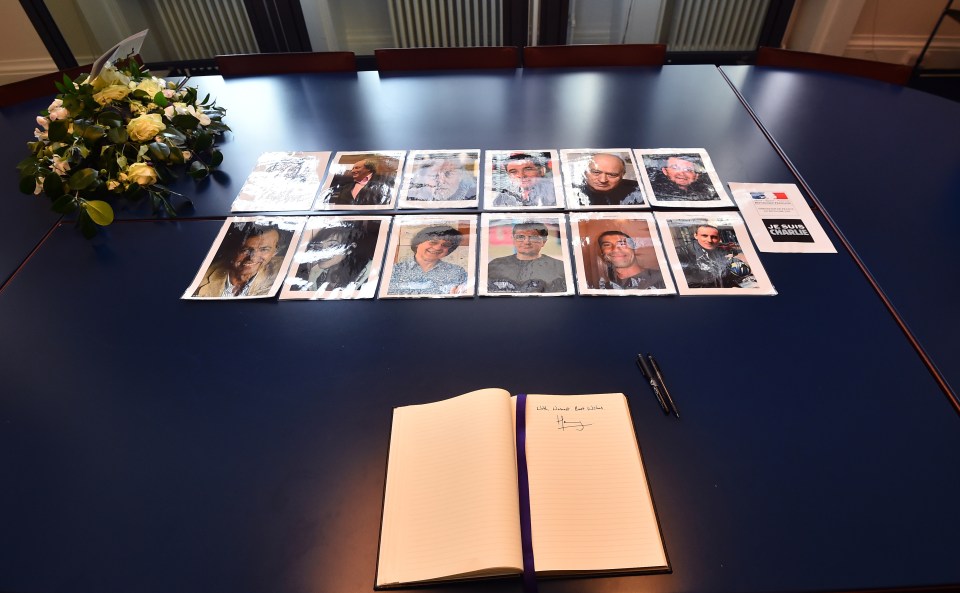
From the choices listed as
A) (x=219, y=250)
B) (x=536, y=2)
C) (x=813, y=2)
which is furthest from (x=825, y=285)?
(x=813, y=2)

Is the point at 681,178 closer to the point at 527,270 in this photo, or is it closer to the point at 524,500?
the point at 527,270

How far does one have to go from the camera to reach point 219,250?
1.27m

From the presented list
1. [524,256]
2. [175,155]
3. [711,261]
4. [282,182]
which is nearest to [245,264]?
[282,182]

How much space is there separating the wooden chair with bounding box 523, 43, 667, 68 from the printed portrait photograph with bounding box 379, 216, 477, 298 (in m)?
1.10

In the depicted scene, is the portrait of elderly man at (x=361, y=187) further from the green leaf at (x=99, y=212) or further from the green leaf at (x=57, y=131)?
the green leaf at (x=57, y=131)

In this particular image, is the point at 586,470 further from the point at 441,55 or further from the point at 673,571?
the point at 441,55

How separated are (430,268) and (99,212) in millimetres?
882

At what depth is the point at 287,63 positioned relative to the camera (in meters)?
2.11

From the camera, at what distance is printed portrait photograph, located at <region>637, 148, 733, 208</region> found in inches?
53.4

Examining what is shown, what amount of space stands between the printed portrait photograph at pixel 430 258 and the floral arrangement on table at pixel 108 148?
664 mm

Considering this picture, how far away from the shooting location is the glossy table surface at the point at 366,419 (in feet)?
2.48

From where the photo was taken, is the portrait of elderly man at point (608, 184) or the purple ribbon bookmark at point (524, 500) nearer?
the purple ribbon bookmark at point (524, 500)

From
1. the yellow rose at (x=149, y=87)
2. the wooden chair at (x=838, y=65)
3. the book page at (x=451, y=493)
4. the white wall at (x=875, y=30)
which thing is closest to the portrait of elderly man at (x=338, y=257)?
the book page at (x=451, y=493)

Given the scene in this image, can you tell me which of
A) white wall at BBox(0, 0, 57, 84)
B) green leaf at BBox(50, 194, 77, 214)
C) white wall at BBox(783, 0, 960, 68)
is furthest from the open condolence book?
white wall at BBox(0, 0, 57, 84)
